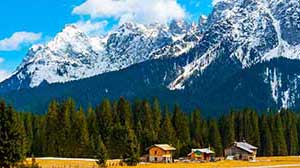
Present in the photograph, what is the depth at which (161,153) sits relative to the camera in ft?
509

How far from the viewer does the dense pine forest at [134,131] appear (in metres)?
154

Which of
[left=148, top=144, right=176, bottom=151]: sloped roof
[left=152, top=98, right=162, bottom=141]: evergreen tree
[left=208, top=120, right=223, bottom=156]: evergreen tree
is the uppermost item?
[left=152, top=98, right=162, bottom=141]: evergreen tree

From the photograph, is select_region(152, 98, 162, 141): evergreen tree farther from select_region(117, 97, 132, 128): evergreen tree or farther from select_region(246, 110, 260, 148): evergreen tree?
select_region(246, 110, 260, 148): evergreen tree

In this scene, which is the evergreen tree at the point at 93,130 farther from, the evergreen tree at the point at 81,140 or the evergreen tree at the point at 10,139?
the evergreen tree at the point at 10,139

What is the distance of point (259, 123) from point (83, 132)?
218 ft

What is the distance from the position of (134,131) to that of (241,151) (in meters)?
31.3

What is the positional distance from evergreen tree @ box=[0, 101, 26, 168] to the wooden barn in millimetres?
83028

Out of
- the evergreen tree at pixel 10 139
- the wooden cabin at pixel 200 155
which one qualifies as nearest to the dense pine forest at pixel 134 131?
the wooden cabin at pixel 200 155

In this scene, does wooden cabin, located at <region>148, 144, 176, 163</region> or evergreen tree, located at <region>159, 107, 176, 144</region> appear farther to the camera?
evergreen tree, located at <region>159, 107, 176, 144</region>

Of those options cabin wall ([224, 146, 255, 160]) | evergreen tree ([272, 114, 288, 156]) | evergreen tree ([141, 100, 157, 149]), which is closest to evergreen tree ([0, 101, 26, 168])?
evergreen tree ([141, 100, 157, 149])

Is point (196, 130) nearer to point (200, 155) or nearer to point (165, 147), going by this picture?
point (200, 155)

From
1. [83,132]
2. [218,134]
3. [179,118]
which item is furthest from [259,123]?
[83,132]

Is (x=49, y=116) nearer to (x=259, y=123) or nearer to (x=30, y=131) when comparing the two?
(x=30, y=131)

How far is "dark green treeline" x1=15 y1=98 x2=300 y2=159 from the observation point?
504 feet
